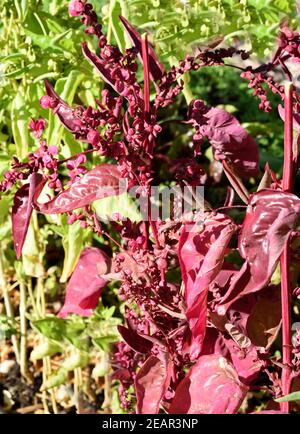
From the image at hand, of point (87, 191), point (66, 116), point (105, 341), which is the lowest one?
point (105, 341)

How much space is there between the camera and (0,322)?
1753 millimetres

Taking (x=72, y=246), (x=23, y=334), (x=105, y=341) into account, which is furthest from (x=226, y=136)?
(x=23, y=334)

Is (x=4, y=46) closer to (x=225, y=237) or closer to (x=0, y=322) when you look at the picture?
(x=0, y=322)

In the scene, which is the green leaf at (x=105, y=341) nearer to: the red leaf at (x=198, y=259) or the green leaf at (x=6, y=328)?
the green leaf at (x=6, y=328)

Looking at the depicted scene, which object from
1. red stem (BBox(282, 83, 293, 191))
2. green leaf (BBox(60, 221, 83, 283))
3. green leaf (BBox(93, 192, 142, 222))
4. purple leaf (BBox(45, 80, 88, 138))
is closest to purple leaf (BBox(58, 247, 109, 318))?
Result: green leaf (BBox(93, 192, 142, 222))

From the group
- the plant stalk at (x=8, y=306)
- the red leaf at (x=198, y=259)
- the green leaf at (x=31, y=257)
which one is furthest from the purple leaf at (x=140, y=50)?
the plant stalk at (x=8, y=306)

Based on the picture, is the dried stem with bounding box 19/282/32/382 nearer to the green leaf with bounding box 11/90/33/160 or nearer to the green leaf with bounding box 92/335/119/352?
the green leaf with bounding box 92/335/119/352

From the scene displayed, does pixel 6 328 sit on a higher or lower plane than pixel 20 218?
lower

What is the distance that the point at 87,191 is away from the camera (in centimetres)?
110

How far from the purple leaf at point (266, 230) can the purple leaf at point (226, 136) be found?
0.19 m

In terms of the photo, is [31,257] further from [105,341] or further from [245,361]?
[245,361]

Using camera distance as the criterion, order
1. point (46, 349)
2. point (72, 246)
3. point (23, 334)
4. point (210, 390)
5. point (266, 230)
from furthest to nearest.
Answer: point (23, 334) → point (46, 349) → point (72, 246) → point (210, 390) → point (266, 230)

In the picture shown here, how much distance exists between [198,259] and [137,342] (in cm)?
21

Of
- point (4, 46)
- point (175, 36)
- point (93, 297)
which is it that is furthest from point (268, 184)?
point (4, 46)
